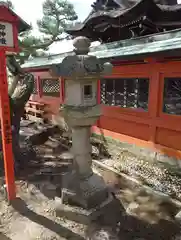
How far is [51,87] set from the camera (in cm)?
1113

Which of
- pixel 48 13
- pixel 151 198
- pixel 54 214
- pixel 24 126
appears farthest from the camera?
pixel 48 13

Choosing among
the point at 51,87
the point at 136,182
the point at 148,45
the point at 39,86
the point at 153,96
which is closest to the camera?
the point at 136,182

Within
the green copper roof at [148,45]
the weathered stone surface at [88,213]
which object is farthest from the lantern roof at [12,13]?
the weathered stone surface at [88,213]

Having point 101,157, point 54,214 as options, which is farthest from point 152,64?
point 54,214

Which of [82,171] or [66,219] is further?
[82,171]

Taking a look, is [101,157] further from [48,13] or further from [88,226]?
[48,13]

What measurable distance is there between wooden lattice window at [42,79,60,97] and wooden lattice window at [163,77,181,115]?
594 cm

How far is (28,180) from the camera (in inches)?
220

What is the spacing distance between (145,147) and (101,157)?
156 cm

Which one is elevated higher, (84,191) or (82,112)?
(82,112)

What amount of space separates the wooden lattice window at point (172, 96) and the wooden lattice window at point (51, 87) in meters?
5.94

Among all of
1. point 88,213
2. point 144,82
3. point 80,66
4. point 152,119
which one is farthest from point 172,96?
point 88,213

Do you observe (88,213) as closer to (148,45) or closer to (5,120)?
(5,120)

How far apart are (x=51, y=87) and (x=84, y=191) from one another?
7.93m
